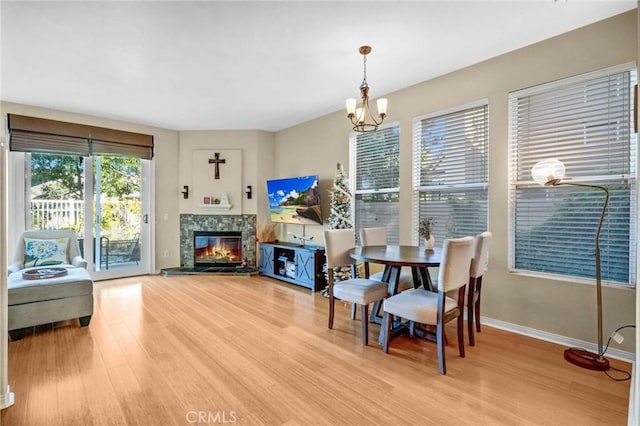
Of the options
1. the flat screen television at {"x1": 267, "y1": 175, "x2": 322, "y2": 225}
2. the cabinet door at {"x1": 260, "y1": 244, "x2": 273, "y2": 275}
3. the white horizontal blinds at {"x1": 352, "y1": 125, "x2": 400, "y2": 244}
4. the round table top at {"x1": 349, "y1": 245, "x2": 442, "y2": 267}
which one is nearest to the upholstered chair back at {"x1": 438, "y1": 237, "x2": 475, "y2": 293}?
the round table top at {"x1": 349, "y1": 245, "x2": 442, "y2": 267}

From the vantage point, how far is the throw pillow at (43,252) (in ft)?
13.2

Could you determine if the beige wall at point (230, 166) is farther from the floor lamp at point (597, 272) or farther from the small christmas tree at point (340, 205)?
the floor lamp at point (597, 272)

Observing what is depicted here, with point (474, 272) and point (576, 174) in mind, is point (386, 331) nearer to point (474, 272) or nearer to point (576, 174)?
point (474, 272)

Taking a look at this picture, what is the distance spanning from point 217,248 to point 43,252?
8.80 ft

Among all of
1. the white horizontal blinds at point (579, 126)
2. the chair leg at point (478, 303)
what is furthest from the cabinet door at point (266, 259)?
the white horizontal blinds at point (579, 126)

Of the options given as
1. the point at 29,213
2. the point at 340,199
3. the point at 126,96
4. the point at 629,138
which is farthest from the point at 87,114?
the point at 629,138

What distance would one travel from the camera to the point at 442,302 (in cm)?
246

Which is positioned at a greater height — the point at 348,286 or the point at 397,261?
the point at 397,261

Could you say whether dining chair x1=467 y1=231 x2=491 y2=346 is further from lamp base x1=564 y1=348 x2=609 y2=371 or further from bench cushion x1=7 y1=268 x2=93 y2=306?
bench cushion x1=7 y1=268 x2=93 y2=306

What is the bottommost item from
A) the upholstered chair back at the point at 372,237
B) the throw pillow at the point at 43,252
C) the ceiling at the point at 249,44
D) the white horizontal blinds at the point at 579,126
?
the throw pillow at the point at 43,252

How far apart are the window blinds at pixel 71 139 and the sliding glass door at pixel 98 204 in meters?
0.17

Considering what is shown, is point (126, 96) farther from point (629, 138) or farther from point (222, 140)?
point (629, 138)

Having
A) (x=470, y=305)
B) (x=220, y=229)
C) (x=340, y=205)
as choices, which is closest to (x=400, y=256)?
(x=470, y=305)

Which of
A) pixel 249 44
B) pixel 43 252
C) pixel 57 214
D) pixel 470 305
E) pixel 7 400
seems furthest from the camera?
pixel 57 214
